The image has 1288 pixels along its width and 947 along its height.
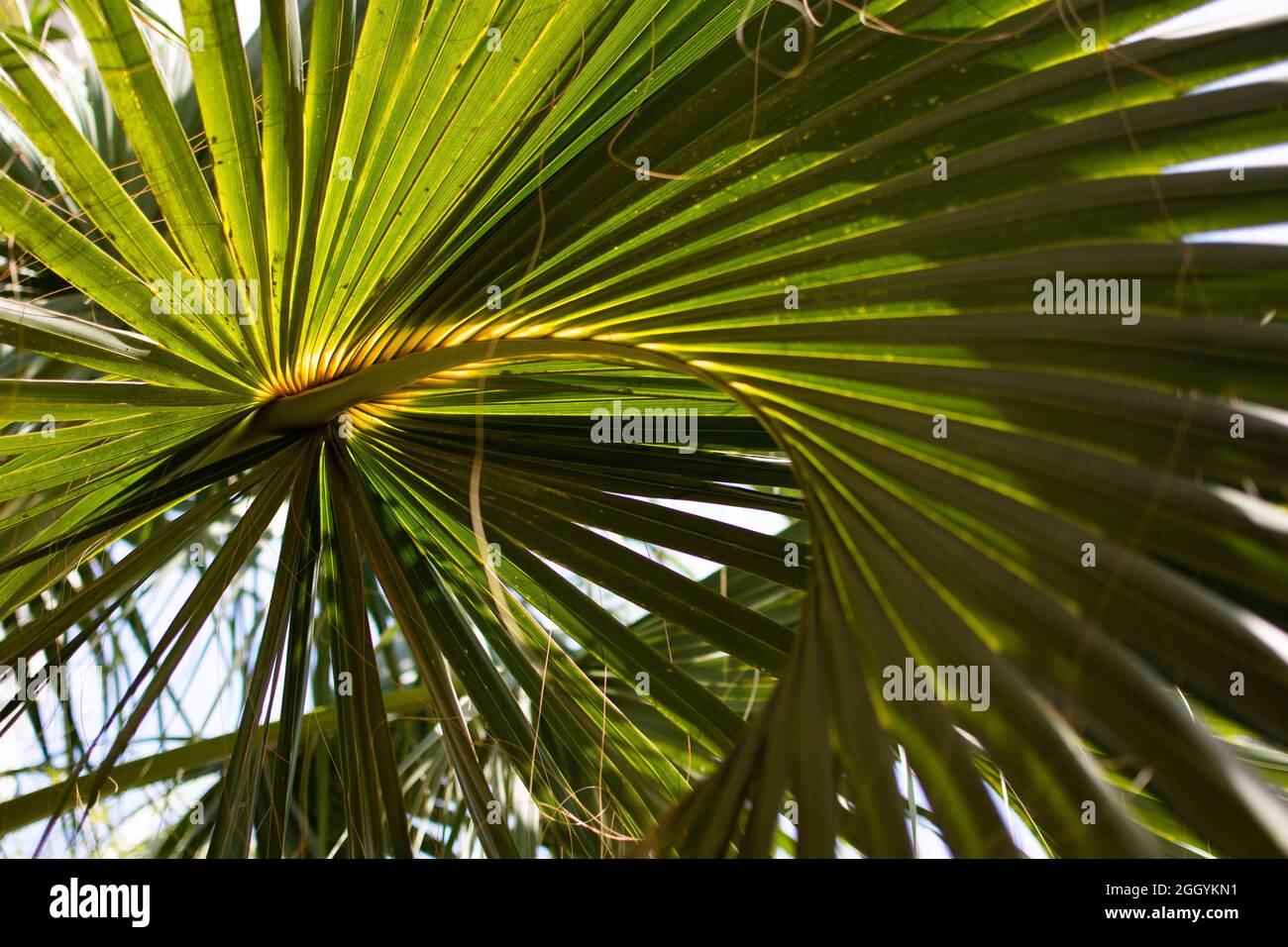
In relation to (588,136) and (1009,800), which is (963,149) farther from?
(1009,800)

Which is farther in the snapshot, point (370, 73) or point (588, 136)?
point (588, 136)

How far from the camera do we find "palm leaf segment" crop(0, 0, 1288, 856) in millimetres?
609

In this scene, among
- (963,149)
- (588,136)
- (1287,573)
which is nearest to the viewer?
(1287,573)

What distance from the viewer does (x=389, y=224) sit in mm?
1131

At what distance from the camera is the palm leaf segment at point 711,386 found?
0.61 metres

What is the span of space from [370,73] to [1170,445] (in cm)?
87

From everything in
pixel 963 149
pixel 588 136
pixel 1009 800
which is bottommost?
pixel 1009 800

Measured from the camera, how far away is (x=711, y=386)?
1.08 meters

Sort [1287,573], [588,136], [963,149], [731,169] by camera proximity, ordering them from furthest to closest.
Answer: [588,136] < [731,169] < [963,149] < [1287,573]

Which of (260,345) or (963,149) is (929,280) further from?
(260,345)

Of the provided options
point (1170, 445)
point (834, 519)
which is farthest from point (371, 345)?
point (1170, 445)

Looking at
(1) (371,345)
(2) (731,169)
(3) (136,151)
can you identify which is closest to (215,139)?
(3) (136,151)

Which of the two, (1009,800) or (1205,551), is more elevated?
(1205,551)

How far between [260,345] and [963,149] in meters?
0.92
